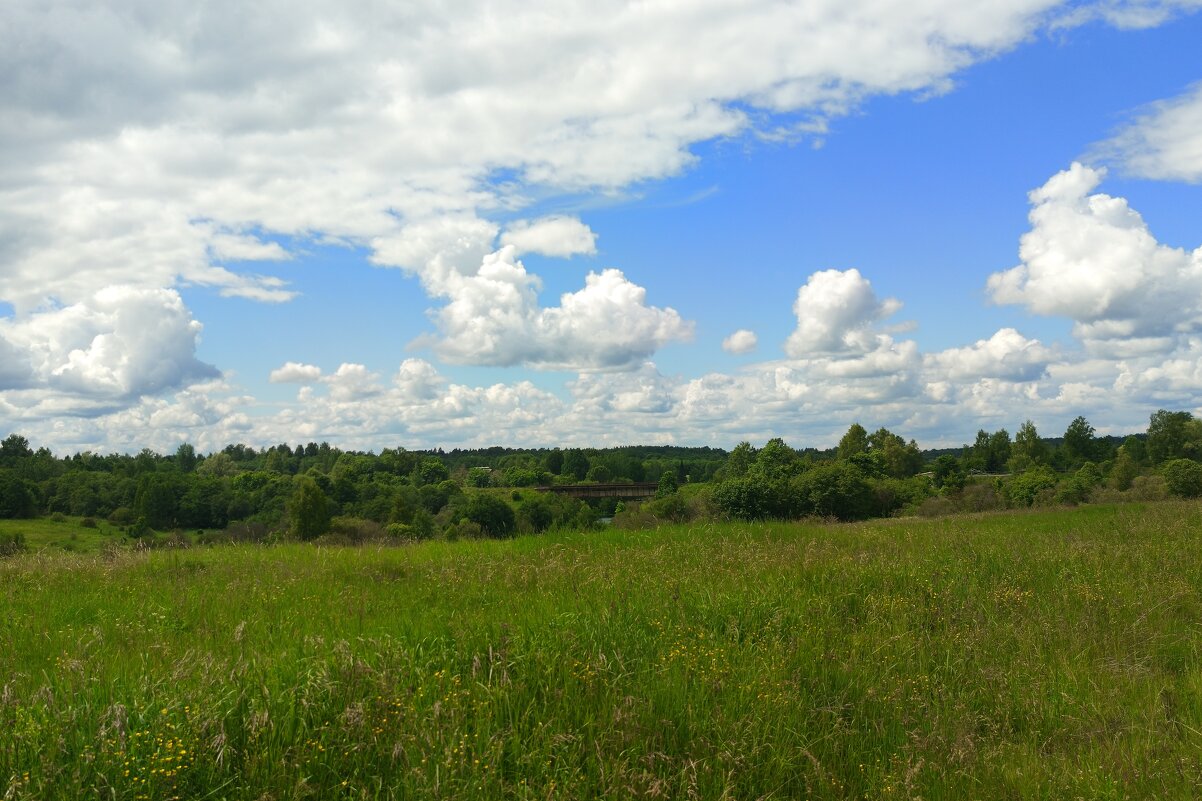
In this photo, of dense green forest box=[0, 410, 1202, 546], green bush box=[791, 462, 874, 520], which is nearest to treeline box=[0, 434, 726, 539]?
dense green forest box=[0, 410, 1202, 546]

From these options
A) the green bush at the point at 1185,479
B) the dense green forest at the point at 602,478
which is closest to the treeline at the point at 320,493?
the dense green forest at the point at 602,478

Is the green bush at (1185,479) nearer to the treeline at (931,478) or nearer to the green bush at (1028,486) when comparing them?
the treeline at (931,478)

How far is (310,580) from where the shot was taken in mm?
9672

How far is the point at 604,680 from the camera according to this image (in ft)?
17.6

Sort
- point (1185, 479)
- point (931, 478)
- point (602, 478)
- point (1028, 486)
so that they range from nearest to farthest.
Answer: point (1185, 479) → point (1028, 486) → point (931, 478) → point (602, 478)

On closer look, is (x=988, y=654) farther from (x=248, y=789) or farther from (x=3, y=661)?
(x=3, y=661)

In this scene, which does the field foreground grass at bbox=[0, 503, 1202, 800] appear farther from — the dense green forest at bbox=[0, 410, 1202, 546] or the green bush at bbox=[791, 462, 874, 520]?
the green bush at bbox=[791, 462, 874, 520]

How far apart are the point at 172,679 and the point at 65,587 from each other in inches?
234

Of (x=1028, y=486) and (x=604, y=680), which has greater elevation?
(x=604, y=680)

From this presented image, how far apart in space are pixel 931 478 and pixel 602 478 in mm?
49941

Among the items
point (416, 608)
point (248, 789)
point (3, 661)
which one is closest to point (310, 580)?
point (416, 608)

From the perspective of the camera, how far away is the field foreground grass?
420 cm

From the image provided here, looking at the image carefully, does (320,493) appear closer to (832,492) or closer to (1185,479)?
(832,492)

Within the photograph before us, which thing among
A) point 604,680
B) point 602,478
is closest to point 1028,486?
point 604,680
